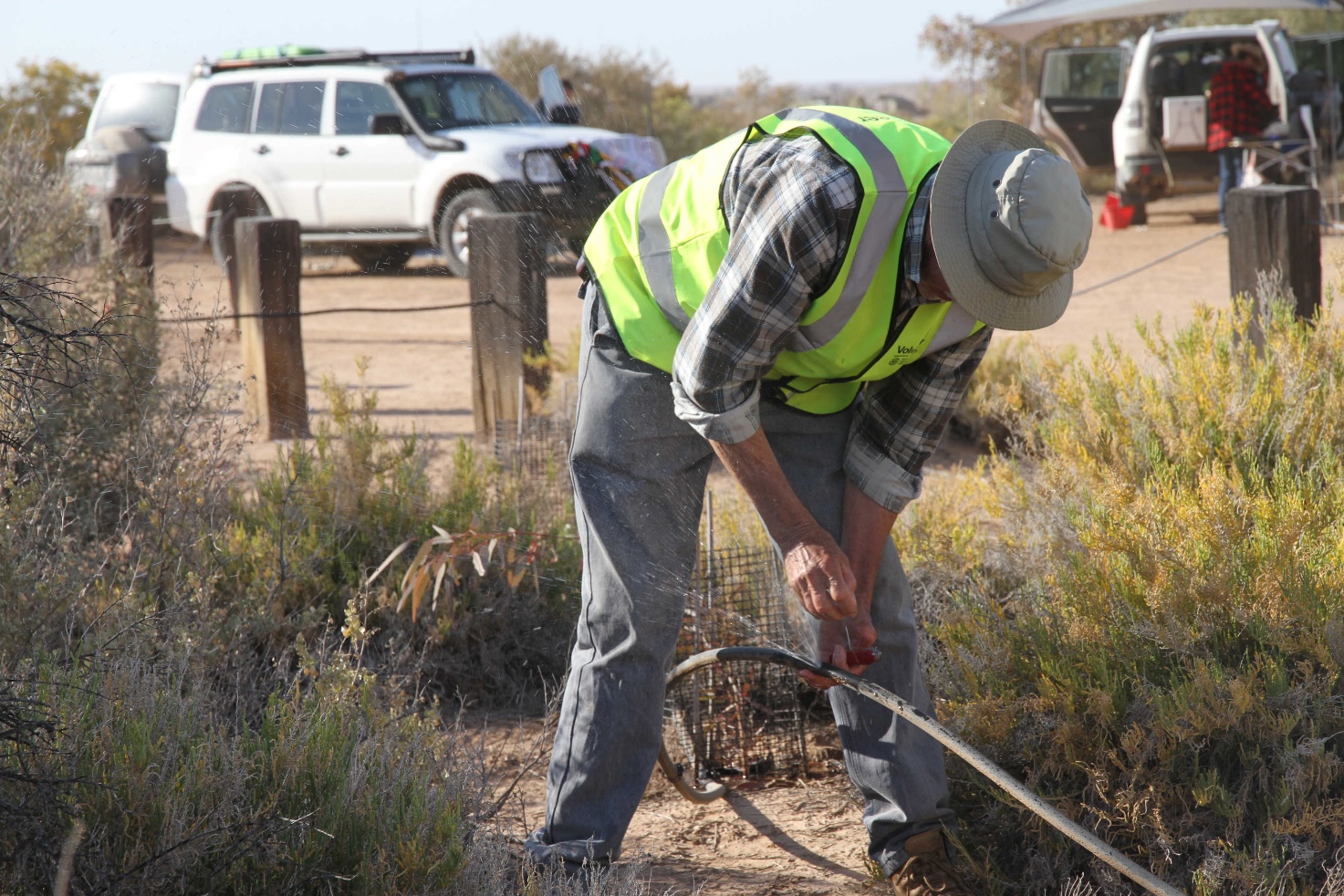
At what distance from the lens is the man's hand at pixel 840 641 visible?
2.44m

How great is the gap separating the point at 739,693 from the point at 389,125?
8533 mm

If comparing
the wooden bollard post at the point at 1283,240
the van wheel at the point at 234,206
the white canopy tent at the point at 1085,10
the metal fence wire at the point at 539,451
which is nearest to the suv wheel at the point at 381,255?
the van wheel at the point at 234,206

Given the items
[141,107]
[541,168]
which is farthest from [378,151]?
[141,107]

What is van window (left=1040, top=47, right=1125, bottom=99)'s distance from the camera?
15016mm

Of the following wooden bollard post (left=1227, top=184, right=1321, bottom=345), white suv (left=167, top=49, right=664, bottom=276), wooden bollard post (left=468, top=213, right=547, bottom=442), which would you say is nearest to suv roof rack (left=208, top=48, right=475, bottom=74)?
white suv (left=167, top=49, right=664, bottom=276)

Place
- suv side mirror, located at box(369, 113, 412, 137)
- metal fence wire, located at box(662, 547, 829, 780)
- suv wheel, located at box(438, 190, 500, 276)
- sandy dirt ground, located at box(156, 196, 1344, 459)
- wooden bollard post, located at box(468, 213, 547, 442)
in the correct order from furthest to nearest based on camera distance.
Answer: suv side mirror, located at box(369, 113, 412, 137)
suv wheel, located at box(438, 190, 500, 276)
sandy dirt ground, located at box(156, 196, 1344, 459)
wooden bollard post, located at box(468, 213, 547, 442)
metal fence wire, located at box(662, 547, 829, 780)

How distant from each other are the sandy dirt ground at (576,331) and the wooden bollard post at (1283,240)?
16 centimetres

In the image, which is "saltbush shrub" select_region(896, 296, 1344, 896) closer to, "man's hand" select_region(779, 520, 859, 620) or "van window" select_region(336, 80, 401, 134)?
"man's hand" select_region(779, 520, 859, 620)

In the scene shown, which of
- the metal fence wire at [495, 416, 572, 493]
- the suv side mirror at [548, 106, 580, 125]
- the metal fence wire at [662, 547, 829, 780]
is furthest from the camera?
the suv side mirror at [548, 106, 580, 125]

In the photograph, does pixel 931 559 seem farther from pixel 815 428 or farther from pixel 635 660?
pixel 635 660

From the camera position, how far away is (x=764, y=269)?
6.48ft

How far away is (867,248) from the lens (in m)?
2.03

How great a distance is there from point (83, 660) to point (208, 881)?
27.3 inches

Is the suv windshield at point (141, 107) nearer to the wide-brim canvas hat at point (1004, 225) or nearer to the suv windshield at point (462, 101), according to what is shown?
the suv windshield at point (462, 101)
